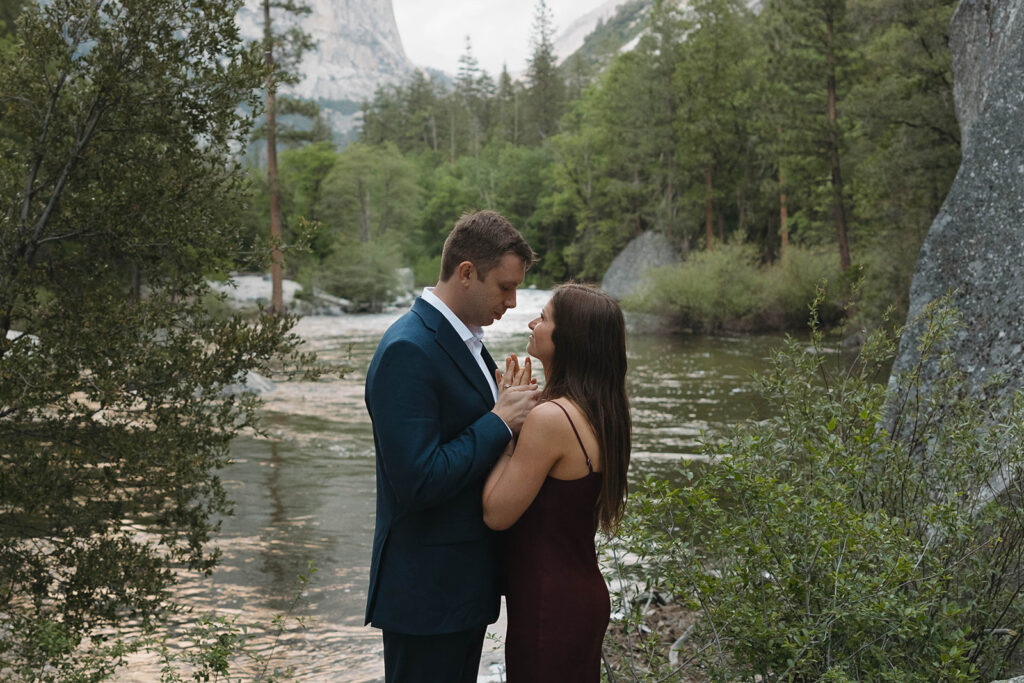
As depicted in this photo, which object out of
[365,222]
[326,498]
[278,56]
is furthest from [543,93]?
[326,498]

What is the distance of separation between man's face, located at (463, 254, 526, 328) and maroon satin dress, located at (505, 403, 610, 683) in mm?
563

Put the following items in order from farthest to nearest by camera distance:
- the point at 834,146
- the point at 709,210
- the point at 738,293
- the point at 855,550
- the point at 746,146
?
the point at 746,146
the point at 709,210
the point at 738,293
the point at 834,146
the point at 855,550

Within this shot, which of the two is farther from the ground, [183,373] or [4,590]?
[183,373]

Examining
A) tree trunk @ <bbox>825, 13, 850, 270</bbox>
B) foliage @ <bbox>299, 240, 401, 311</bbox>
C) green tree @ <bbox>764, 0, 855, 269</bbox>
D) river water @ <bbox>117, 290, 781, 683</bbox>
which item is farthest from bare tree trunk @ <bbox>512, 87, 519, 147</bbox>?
river water @ <bbox>117, 290, 781, 683</bbox>

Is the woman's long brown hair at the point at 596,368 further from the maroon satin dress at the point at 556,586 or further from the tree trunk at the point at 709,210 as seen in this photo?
the tree trunk at the point at 709,210

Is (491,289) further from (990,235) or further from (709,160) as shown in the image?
(709,160)

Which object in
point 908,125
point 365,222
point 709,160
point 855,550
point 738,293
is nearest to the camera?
point 855,550

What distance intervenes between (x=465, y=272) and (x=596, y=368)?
1.70ft

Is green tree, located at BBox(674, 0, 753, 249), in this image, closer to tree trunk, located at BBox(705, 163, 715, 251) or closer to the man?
tree trunk, located at BBox(705, 163, 715, 251)

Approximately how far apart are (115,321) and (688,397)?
47.4 ft

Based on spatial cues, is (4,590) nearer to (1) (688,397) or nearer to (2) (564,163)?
(1) (688,397)

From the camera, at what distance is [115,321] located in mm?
5688

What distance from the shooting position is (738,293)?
32.7 meters

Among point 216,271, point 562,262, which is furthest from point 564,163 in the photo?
point 216,271
